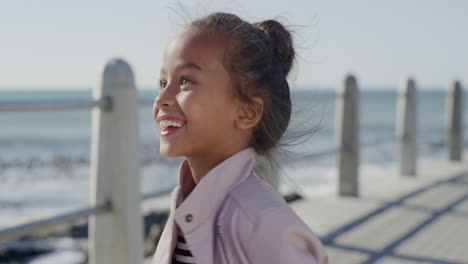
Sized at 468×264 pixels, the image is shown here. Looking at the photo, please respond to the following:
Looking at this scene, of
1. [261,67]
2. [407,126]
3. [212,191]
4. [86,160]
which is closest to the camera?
[212,191]

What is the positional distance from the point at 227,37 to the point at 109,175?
1443mm

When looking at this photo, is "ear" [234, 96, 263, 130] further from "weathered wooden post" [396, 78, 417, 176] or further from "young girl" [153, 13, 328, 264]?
"weathered wooden post" [396, 78, 417, 176]

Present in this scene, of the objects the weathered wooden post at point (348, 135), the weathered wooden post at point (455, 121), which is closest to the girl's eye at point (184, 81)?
the weathered wooden post at point (348, 135)

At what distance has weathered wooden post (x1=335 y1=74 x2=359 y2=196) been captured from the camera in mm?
5297

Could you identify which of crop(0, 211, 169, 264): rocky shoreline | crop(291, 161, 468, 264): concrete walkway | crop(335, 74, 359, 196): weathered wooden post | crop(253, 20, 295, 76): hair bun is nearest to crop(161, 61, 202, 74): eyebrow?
crop(253, 20, 295, 76): hair bun

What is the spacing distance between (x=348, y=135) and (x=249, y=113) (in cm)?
406

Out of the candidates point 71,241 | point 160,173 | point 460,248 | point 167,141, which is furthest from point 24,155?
point 167,141

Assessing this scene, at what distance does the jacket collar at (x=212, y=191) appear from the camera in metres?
1.29

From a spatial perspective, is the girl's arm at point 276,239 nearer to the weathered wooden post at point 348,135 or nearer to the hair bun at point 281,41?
the hair bun at point 281,41

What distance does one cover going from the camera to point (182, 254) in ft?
4.44

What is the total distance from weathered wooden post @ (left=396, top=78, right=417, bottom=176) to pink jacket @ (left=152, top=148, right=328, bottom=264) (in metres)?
5.57

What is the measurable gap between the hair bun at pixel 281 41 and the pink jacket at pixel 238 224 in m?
0.26

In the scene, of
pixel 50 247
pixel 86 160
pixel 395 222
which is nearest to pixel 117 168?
pixel 395 222

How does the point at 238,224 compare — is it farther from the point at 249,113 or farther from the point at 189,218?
the point at 249,113
